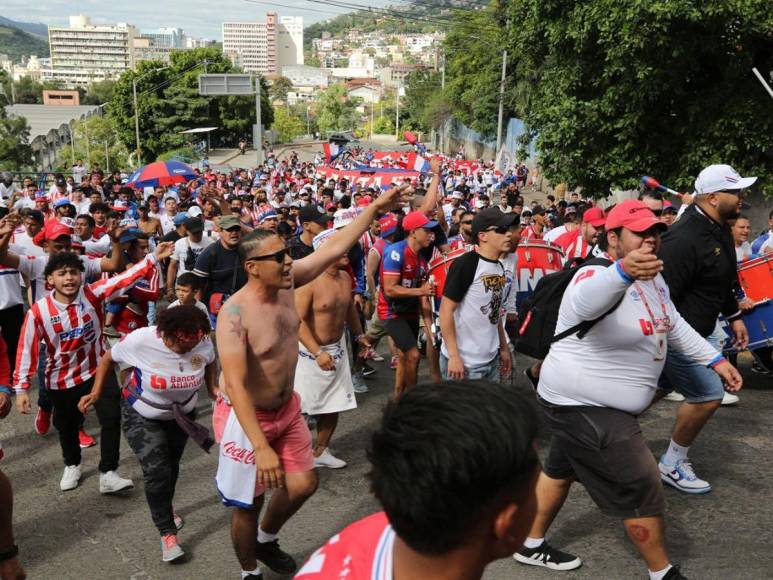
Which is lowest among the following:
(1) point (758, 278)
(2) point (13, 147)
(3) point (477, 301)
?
(2) point (13, 147)

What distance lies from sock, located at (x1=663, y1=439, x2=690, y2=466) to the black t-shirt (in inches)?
161

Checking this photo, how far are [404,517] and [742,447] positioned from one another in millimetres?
5478

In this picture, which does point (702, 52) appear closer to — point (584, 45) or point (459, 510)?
point (584, 45)

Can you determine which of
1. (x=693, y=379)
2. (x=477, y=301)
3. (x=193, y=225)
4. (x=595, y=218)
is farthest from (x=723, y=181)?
(x=193, y=225)

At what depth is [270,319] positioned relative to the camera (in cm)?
396

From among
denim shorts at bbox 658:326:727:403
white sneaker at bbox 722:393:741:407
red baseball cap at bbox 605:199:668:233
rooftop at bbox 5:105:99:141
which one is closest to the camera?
red baseball cap at bbox 605:199:668:233

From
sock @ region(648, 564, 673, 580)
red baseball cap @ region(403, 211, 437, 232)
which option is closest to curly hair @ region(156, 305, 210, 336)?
red baseball cap @ region(403, 211, 437, 232)

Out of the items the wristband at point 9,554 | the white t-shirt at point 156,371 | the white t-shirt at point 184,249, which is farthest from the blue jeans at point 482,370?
the white t-shirt at point 184,249

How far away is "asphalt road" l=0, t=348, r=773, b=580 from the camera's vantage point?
14.7 ft

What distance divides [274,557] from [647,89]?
1188 centimetres

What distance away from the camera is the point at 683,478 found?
211 inches

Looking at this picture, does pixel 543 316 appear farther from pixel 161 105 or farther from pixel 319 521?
pixel 161 105

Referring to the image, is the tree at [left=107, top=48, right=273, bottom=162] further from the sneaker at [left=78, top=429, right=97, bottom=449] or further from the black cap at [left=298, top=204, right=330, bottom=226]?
the sneaker at [left=78, top=429, right=97, bottom=449]

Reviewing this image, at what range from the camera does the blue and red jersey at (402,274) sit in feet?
23.1
